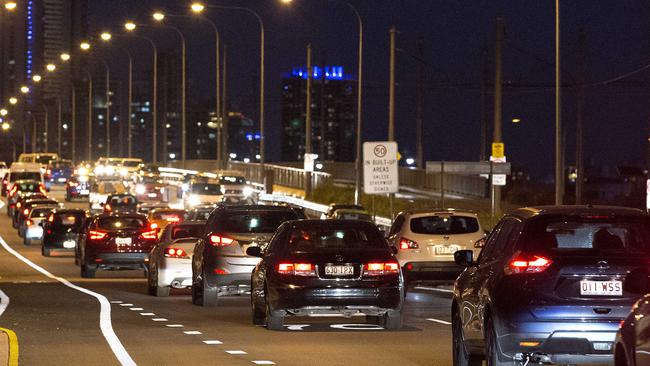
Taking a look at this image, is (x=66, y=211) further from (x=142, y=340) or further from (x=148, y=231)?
(x=142, y=340)

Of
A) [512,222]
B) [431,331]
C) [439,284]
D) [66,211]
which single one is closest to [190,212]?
[66,211]

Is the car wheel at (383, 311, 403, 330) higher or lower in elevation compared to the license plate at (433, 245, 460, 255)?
lower

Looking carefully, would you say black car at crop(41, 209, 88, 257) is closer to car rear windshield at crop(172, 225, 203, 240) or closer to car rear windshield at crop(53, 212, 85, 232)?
car rear windshield at crop(53, 212, 85, 232)

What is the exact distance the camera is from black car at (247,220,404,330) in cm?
1975

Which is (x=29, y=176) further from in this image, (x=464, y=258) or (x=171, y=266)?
(x=464, y=258)

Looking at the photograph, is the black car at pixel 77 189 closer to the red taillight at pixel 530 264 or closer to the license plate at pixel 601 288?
the red taillight at pixel 530 264

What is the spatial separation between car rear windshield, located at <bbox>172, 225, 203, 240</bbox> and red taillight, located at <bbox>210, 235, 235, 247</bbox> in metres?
5.97

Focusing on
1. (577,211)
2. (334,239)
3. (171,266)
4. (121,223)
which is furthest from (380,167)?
(577,211)

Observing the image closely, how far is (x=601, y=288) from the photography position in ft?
41.8

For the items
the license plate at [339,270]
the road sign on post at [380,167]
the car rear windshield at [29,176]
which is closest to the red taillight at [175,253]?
the license plate at [339,270]

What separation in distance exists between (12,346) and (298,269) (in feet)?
13.5

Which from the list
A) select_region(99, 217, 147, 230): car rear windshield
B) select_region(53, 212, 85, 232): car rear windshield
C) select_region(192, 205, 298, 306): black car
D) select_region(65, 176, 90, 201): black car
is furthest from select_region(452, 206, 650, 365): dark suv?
select_region(65, 176, 90, 201): black car

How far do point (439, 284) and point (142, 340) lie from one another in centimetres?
1230

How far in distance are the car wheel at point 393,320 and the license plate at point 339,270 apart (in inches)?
32.6
